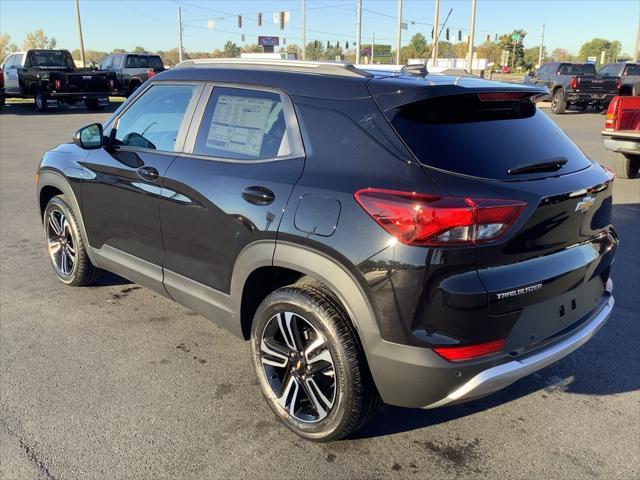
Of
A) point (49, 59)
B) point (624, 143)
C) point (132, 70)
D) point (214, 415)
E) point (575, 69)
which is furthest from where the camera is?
point (132, 70)

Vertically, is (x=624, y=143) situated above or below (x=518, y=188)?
below

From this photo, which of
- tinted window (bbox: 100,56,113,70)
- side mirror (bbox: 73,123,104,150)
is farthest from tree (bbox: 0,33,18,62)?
side mirror (bbox: 73,123,104,150)

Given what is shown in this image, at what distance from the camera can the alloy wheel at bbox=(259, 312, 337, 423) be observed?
2.87 metres

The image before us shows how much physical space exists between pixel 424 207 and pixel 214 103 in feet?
5.44

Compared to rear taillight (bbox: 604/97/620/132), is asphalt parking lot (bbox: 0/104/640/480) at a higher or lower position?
lower

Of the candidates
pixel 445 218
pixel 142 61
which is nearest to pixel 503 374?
pixel 445 218

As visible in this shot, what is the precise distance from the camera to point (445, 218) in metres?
2.37

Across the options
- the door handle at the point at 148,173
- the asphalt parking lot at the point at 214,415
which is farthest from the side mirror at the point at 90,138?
the asphalt parking lot at the point at 214,415

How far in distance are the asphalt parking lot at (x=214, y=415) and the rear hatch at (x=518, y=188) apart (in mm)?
629

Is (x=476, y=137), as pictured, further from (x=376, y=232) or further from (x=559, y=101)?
(x=559, y=101)

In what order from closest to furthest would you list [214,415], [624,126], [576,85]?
[214,415] → [624,126] → [576,85]

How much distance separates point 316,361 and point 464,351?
75 cm

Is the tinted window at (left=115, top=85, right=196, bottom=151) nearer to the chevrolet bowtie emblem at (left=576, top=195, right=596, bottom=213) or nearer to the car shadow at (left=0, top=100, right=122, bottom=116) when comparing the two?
the chevrolet bowtie emblem at (left=576, top=195, right=596, bottom=213)

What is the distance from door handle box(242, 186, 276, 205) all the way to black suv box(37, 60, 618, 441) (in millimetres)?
20
